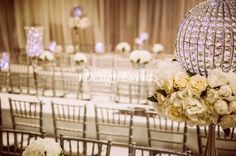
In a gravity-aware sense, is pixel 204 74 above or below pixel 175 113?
above

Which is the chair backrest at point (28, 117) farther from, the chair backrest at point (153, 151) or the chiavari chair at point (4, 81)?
the chair backrest at point (153, 151)

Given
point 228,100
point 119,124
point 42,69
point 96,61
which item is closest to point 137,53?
point 119,124

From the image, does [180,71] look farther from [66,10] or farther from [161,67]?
[66,10]

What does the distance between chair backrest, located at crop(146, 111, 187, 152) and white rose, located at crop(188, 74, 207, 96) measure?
2012 millimetres

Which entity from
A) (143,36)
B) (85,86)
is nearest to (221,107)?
(85,86)

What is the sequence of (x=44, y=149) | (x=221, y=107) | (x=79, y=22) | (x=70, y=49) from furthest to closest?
(x=70, y=49)
(x=79, y=22)
(x=44, y=149)
(x=221, y=107)

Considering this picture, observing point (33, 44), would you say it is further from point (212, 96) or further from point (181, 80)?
point (212, 96)

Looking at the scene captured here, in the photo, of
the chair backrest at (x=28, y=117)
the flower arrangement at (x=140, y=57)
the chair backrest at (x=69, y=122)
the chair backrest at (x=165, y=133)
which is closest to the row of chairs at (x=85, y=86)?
the flower arrangement at (x=140, y=57)

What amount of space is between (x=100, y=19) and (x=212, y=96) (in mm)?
7669

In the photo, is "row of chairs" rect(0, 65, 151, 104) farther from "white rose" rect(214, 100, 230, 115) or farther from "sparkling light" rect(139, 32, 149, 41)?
"white rose" rect(214, 100, 230, 115)

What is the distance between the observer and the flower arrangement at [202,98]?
5.13 ft

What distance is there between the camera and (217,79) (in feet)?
5.16

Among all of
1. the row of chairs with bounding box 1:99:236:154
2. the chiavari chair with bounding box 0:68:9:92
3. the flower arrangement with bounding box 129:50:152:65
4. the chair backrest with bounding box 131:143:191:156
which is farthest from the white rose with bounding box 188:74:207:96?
the chiavari chair with bounding box 0:68:9:92

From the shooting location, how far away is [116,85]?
5.38 meters
